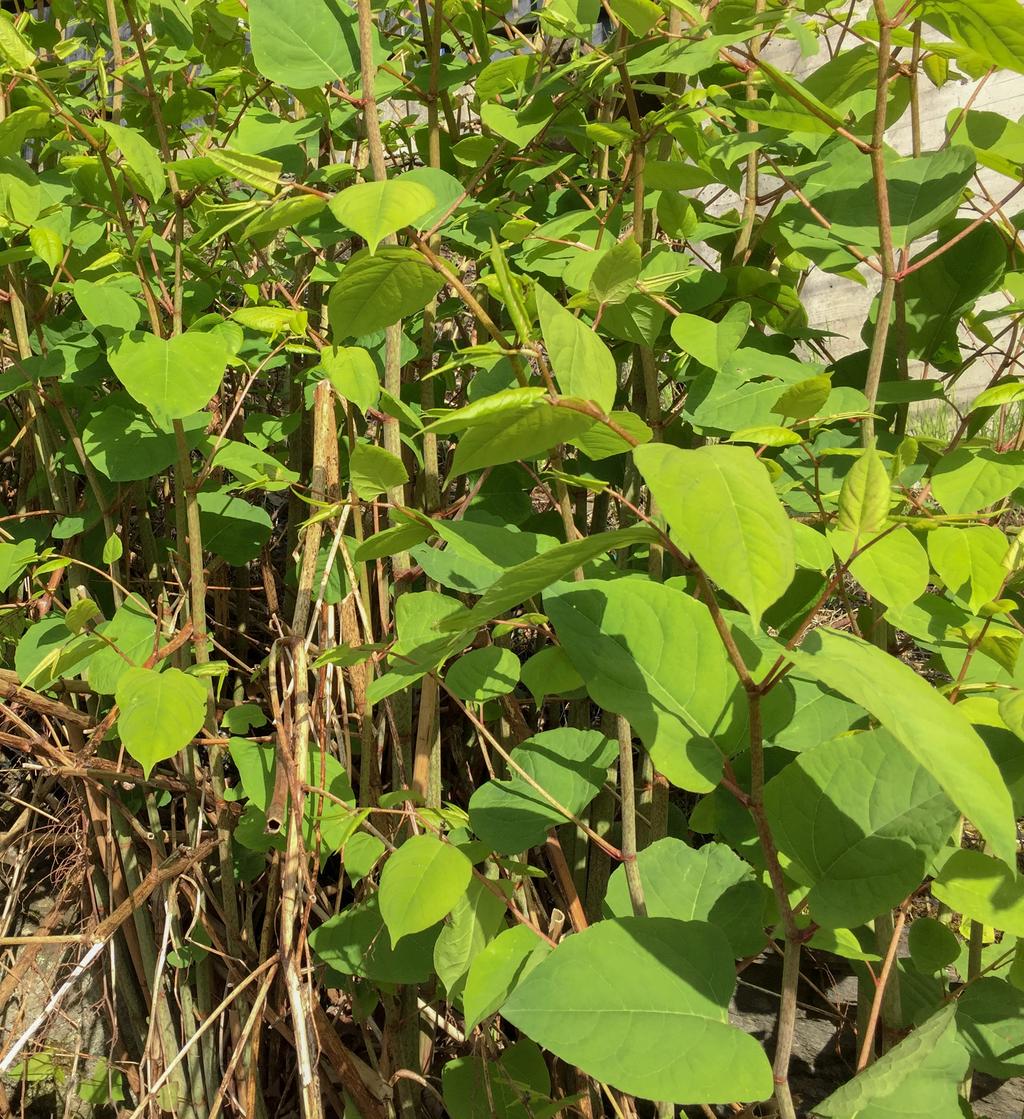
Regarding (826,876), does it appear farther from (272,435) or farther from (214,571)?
(214,571)

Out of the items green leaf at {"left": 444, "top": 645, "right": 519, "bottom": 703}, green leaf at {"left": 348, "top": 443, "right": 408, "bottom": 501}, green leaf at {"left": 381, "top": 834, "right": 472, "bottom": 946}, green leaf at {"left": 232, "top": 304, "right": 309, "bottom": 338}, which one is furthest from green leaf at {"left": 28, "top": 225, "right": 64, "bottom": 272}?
green leaf at {"left": 381, "top": 834, "right": 472, "bottom": 946}

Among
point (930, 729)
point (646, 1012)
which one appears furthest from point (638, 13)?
point (646, 1012)

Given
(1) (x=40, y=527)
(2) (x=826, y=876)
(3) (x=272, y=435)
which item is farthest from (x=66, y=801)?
(2) (x=826, y=876)

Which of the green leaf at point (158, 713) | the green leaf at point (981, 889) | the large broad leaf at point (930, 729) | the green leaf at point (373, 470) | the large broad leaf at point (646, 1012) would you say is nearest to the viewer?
the large broad leaf at point (930, 729)

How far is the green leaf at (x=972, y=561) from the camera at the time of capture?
663 millimetres

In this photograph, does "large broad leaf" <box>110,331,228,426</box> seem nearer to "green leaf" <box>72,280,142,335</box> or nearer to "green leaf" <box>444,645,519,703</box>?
"green leaf" <box>72,280,142,335</box>

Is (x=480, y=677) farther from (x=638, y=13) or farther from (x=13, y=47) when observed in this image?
(x=13, y=47)

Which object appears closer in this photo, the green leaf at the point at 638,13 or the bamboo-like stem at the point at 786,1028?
the bamboo-like stem at the point at 786,1028

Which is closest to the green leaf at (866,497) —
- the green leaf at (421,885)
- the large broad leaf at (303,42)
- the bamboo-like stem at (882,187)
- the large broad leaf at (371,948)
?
the bamboo-like stem at (882,187)

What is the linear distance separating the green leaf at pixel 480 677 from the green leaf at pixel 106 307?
0.49m

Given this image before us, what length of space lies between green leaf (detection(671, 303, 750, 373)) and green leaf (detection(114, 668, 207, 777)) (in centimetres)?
53

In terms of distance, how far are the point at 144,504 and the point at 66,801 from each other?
1.75 ft

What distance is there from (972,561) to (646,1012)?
1.29ft

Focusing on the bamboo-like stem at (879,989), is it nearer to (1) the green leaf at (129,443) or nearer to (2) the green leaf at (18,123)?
(1) the green leaf at (129,443)
